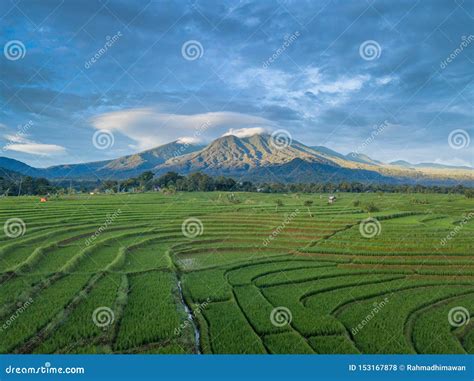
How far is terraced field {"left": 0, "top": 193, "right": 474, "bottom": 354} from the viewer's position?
306 inches

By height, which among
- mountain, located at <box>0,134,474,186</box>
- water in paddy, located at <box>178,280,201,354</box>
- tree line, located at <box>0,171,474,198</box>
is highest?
mountain, located at <box>0,134,474,186</box>

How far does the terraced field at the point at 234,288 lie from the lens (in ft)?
25.5

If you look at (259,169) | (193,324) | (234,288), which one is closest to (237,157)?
(259,169)

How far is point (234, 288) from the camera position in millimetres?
11016

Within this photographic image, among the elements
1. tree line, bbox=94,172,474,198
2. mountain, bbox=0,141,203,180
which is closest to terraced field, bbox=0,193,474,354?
tree line, bbox=94,172,474,198

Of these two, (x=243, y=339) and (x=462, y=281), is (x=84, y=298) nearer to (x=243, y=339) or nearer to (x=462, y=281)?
(x=243, y=339)

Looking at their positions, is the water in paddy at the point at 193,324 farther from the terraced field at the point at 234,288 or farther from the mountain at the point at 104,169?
the mountain at the point at 104,169

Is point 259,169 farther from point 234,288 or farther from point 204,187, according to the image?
point 234,288

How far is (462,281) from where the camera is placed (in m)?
12.4

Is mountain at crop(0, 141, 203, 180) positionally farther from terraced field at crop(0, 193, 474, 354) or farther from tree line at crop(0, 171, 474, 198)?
terraced field at crop(0, 193, 474, 354)

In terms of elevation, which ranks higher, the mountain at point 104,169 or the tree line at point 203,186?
the mountain at point 104,169

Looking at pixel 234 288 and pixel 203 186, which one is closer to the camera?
pixel 234 288

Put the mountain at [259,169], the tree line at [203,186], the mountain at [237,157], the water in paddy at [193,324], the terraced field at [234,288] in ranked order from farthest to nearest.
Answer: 1. the mountain at [237,157]
2. the mountain at [259,169]
3. the tree line at [203,186]
4. the terraced field at [234,288]
5. the water in paddy at [193,324]

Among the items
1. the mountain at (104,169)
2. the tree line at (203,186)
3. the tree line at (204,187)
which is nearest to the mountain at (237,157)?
the mountain at (104,169)
